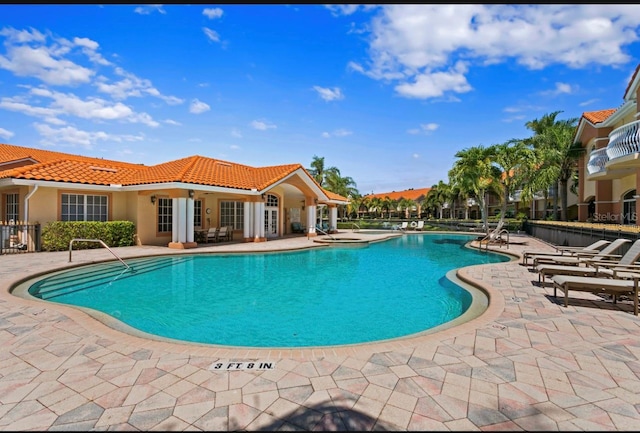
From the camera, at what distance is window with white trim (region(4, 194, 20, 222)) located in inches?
667

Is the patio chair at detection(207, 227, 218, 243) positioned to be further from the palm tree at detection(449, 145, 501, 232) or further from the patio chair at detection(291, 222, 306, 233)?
the palm tree at detection(449, 145, 501, 232)

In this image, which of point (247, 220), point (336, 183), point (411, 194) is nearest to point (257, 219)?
point (247, 220)

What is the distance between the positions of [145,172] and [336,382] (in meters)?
21.5

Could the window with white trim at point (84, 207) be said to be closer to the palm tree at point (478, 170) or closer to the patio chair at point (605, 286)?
the patio chair at point (605, 286)

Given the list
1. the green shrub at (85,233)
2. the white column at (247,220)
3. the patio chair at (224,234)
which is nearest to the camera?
the green shrub at (85,233)

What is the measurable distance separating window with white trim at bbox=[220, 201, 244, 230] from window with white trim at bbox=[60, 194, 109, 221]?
6.86 metres

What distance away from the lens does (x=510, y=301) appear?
7070mm

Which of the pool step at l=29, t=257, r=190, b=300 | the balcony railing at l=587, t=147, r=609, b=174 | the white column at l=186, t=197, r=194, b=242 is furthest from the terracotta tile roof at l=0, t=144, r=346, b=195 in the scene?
the balcony railing at l=587, t=147, r=609, b=174

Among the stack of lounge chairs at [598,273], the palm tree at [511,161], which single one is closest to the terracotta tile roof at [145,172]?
the palm tree at [511,161]

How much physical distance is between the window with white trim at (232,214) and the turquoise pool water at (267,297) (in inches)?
322

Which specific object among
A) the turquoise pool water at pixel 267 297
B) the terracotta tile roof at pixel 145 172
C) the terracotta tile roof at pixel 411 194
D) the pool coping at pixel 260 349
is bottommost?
the turquoise pool water at pixel 267 297

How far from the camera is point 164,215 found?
19.5 meters

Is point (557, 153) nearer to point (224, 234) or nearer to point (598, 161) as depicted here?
point (598, 161)

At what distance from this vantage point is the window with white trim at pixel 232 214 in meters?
22.7
